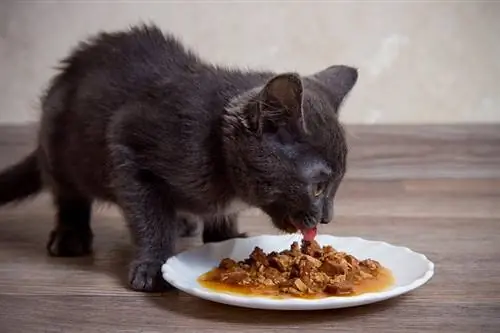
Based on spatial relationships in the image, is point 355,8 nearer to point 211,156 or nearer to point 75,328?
point 211,156

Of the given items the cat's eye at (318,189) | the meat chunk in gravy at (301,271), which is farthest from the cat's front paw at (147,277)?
the cat's eye at (318,189)

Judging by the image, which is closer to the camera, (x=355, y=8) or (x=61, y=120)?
(x=61, y=120)

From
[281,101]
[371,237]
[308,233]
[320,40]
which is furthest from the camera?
[320,40]

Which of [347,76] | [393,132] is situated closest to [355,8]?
[393,132]

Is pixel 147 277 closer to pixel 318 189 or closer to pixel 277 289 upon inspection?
pixel 277 289

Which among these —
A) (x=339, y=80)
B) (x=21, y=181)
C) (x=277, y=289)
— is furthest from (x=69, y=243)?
(x=339, y=80)

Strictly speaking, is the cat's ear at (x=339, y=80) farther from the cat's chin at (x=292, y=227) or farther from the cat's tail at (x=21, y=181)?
the cat's tail at (x=21, y=181)

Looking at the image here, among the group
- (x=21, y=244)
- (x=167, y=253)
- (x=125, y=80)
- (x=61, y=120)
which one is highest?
(x=125, y=80)
